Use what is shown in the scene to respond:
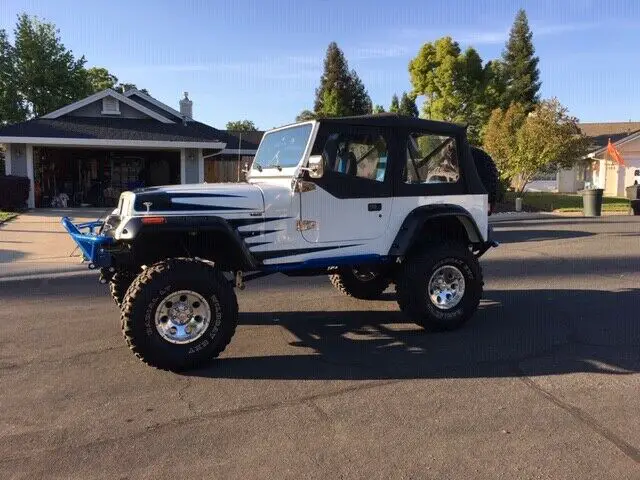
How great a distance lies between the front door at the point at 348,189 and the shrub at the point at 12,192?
58.8ft

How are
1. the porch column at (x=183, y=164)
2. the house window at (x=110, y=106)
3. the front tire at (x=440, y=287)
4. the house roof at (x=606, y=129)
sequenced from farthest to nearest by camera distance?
the house roof at (x=606, y=129) < the house window at (x=110, y=106) < the porch column at (x=183, y=164) < the front tire at (x=440, y=287)

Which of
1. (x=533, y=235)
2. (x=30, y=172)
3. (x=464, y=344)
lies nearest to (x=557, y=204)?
(x=533, y=235)

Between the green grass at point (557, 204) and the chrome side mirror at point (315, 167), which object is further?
the green grass at point (557, 204)

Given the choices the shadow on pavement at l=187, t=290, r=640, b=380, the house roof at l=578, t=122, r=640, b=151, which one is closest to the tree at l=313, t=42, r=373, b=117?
the house roof at l=578, t=122, r=640, b=151

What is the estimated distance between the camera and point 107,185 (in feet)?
84.4

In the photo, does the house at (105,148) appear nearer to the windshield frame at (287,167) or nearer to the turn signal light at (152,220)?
the windshield frame at (287,167)

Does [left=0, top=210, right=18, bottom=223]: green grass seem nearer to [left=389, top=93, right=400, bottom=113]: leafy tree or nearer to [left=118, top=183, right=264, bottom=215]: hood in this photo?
[left=118, top=183, right=264, bottom=215]: hood

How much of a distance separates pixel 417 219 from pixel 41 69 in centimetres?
3622

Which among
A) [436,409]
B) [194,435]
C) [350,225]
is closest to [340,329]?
[350,225]

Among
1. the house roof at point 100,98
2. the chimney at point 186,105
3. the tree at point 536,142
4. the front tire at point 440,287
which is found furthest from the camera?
the chimney at point 186,105

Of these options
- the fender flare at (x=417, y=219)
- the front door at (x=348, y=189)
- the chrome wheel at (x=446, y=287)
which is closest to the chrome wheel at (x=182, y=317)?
the front door at (x=348, y=189)

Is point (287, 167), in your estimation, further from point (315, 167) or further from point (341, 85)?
point (341, 85)

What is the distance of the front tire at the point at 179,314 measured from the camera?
4770 mm

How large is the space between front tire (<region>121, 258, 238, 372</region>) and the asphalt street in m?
0.19
